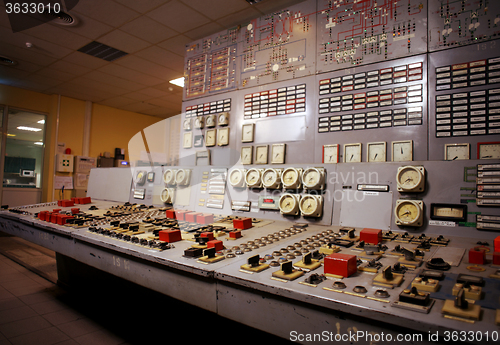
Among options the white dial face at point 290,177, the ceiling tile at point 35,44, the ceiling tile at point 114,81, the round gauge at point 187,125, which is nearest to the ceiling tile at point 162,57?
the ceiling tile at point 35,44

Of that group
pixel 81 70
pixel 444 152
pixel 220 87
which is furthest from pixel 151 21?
pixel 444 152

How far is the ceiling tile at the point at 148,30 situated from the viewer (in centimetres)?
325

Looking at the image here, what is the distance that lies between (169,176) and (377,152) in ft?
5.75

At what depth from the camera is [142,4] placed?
2910mm

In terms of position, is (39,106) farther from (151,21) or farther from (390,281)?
(390,281)

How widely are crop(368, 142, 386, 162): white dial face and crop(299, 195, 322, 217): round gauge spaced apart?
59cm

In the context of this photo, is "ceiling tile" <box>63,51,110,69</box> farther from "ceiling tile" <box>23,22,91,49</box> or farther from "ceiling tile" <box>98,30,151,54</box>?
"ceiling tile" <box>98,30,151,54</box>

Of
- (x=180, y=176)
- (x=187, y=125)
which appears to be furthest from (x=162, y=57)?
(x=180, y=176)

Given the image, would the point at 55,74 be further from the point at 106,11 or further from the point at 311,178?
the point at 311,178

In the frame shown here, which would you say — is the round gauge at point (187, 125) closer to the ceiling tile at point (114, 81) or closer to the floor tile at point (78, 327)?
the floor tile at point (78, 327)

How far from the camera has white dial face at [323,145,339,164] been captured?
2.17 m

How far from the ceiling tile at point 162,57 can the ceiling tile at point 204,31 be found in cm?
64

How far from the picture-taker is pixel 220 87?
306cm

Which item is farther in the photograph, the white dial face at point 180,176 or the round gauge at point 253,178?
the white dial face at point 180,176
